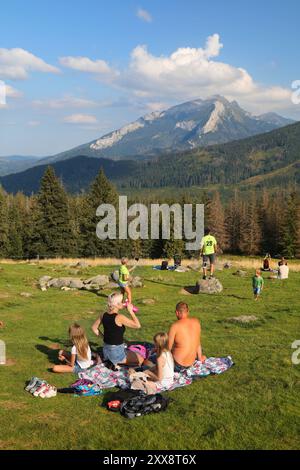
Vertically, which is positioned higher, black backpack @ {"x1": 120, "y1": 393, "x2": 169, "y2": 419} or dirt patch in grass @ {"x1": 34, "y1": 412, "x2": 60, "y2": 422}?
black backpack @ {"x1": 120, "y1": 393, "x2": 169, "y2": 419}

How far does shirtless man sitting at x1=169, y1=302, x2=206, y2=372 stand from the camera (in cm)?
1209

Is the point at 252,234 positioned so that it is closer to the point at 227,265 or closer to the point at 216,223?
the point at 216,223

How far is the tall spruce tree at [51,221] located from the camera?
70.1 metres

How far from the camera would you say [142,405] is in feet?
32.4

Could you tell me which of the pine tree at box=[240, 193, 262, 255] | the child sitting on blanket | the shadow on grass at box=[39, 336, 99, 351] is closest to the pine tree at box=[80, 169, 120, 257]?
the pine tree at box=[240, 193, 262, 255]

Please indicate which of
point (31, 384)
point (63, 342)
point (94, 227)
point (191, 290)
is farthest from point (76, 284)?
point (94, 227)

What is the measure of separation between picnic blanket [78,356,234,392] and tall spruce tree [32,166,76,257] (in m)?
59.8

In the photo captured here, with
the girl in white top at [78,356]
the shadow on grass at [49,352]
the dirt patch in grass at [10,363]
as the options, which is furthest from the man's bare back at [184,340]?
the dirt patch in grass at [10,363]

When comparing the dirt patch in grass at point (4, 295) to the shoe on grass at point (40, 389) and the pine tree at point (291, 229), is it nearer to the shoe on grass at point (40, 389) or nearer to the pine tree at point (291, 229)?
the shoe on grass at point (40, 389)

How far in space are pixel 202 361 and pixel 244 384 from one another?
170 cm

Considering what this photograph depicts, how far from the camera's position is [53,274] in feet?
110

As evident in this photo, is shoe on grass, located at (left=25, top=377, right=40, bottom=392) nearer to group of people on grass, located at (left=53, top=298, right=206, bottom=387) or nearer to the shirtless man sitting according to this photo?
group of people on grass, located at (left=53, top=298, right=206, bottom=387)

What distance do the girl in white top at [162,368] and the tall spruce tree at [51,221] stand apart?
6097 cm
